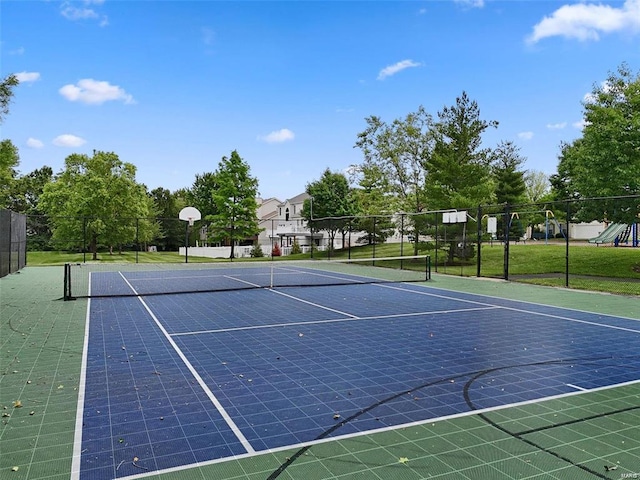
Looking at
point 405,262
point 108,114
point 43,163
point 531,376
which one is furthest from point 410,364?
Answer: point 43,163

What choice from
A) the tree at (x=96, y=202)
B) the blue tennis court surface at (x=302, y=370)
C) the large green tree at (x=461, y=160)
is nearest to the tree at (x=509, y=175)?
the large green tree at (x=461, y=160)

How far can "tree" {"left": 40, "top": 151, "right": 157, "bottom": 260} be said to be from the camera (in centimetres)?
3312

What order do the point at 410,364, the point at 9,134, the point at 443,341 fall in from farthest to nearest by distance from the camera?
the point at 9,134 → the point at 443,341 → the point at 410,364

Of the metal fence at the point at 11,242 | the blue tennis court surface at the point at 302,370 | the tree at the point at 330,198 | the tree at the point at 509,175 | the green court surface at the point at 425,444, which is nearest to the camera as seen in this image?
the green court surface at the point at 425,444

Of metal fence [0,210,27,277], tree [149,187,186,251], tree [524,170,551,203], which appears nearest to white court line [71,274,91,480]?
metal fence [0,210,27,277]

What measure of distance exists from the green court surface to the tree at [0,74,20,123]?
10.8 m

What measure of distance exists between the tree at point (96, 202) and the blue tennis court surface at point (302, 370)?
24.1m

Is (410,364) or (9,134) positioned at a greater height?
(9,134)

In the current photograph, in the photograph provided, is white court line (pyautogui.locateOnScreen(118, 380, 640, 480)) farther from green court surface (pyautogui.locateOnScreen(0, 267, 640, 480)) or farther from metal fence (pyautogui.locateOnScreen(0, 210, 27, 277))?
metal fence (pyautogui.locateOnScreen(0, 210, 27, 277))

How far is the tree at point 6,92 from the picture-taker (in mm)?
13539

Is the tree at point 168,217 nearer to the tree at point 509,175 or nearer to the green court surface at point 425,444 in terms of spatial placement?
the tree at point 509,175

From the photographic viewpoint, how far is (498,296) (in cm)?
1340

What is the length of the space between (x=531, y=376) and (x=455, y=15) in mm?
15045

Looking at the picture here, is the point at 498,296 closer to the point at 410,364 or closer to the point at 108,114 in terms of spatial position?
the point at 410,364
